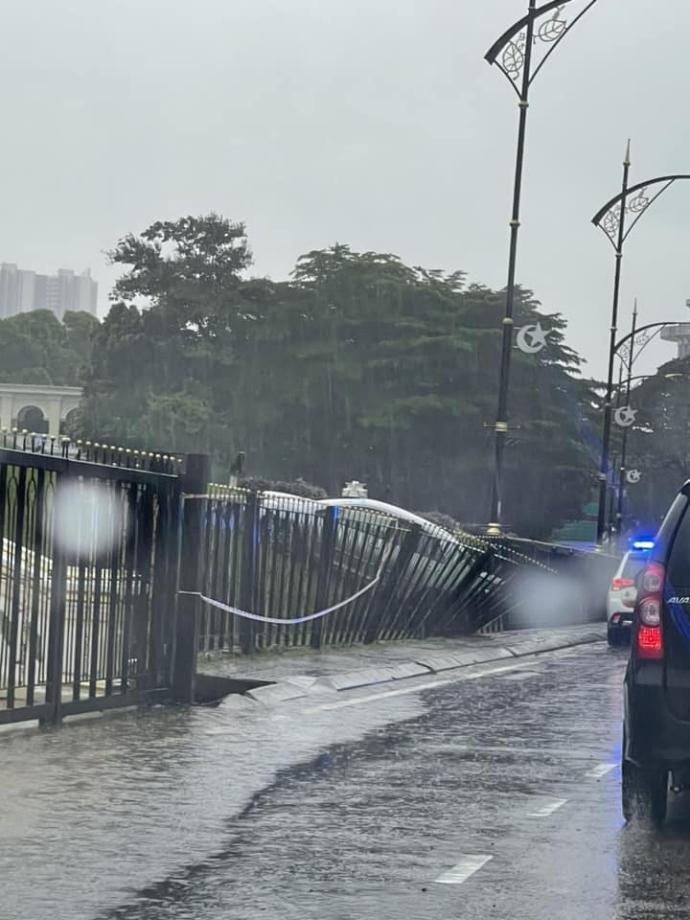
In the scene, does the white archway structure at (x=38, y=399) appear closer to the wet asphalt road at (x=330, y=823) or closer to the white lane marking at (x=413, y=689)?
the white lane marking at (x=413, y=689)

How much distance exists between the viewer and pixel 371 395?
301 ft

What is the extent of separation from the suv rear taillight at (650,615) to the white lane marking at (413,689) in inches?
234

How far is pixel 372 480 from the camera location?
92375 millimetres

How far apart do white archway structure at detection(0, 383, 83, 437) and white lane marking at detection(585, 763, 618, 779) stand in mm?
137321

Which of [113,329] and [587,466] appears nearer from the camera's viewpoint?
[587,466]

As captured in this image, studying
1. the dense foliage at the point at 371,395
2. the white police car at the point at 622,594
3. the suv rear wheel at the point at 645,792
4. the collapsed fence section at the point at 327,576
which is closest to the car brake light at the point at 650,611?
the suv rear wheel at the point at 645,792

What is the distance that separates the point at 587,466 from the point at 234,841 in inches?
3286

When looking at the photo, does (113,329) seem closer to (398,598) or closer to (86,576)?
(398,598)

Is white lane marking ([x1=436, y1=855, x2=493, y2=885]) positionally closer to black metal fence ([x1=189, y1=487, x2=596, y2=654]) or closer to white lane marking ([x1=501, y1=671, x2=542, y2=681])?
black metal fence ([x1=189, y1=487, x2=596, y2=654])

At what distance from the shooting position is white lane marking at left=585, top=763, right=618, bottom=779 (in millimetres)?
10730

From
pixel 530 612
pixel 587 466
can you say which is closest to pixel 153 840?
pixel 530 612

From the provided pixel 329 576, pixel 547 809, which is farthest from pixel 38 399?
pixel 547 809

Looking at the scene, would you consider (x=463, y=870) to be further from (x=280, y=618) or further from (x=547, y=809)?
(x=280, y=618)

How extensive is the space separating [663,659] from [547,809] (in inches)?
51.4
